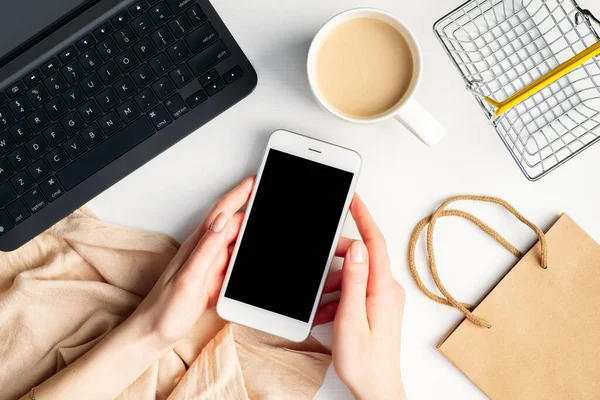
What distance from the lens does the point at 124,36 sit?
2.14 ft

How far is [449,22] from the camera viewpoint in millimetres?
686

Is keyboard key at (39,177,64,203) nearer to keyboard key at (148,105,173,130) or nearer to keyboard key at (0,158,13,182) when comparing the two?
keyboard key at (0,158,13,182)

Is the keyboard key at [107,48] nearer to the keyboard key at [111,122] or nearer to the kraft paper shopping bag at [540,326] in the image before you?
the keyboard key at [111,122]

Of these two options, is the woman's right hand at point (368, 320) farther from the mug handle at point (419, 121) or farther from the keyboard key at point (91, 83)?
the keyboard key at point (91, 83)

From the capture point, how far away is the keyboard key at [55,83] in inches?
25.8

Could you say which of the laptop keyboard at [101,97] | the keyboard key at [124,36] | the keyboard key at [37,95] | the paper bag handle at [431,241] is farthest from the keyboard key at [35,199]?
the paper bag handle at [431,241]

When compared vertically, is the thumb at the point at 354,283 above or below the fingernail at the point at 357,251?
below

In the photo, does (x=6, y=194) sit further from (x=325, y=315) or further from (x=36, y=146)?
(x=325, y=315)

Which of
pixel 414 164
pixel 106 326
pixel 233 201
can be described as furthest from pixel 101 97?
pixel 414 164

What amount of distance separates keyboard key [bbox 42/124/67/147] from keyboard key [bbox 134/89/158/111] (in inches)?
4.1

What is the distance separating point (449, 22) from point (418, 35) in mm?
45

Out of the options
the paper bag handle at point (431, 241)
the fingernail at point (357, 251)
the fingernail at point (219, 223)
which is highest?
the fingernail at point (219, 223)

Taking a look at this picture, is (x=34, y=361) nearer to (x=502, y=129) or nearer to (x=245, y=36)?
(x=245, y=36)

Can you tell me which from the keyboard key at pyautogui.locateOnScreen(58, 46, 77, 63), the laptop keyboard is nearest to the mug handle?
the laptop keyboard
